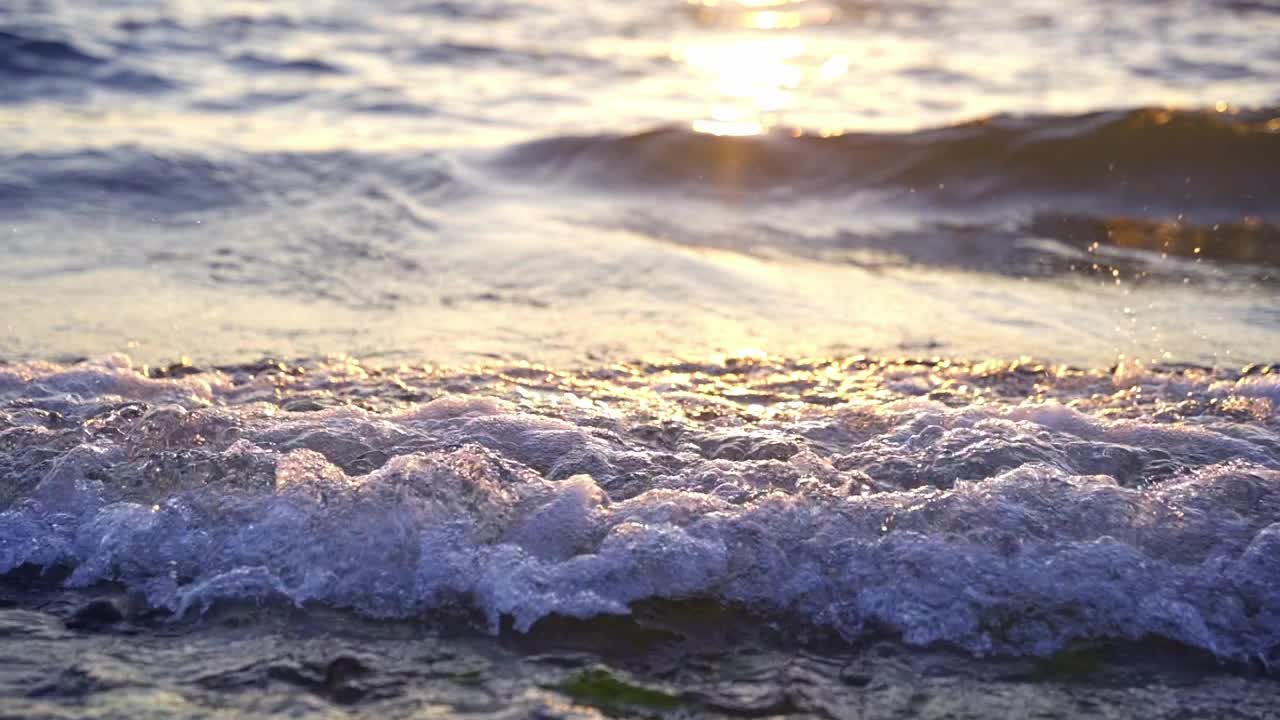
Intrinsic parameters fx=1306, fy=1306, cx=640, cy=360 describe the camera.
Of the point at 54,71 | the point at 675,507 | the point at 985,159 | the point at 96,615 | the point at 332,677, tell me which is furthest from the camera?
the point at 54,71

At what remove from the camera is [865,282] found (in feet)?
16.9

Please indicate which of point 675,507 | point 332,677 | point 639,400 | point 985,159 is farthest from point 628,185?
point 332,677

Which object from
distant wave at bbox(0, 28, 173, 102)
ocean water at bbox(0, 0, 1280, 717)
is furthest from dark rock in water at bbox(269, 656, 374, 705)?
distant wave at bbox(0, 28, 173, 102)

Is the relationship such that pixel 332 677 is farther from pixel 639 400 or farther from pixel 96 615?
pixel 639 400

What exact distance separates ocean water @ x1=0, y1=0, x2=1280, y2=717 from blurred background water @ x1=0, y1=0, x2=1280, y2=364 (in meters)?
0.04

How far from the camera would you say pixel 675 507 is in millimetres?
2787

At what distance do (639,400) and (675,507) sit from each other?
909 mm

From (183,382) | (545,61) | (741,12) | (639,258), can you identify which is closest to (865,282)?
(639,258)

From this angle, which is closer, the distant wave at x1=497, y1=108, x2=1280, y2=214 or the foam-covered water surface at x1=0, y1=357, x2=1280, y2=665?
the foam-covered water surface at x1=0, y1=357, x2=1280, y2=665

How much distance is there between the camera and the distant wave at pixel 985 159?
21.9 feet

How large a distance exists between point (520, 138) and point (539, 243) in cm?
204

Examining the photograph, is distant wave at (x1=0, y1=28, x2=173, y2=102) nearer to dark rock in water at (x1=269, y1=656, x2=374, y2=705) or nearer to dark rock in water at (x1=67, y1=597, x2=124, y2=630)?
dark rock in water at (x1=67, y1=597, x2=124, y2=630)

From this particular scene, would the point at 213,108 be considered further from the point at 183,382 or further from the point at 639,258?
the point at 183,382

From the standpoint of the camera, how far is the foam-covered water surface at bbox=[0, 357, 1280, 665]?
99.4 inches
